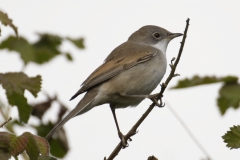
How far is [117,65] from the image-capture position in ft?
18.9

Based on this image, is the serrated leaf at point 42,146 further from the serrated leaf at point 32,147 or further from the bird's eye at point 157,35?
the bird's eye at point 157,35

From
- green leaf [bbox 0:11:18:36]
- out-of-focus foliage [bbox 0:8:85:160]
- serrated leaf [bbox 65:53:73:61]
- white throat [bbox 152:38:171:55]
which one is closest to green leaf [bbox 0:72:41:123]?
out-of-focus foliage [bbox 0:8:85:160]

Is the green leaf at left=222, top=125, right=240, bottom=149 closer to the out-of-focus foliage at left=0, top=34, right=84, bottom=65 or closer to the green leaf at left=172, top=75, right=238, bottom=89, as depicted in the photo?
the green leaf at left=172, top=75, right=238, bottom=89

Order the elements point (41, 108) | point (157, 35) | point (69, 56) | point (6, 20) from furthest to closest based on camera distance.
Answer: point (157, 35), point (69, 56), point (41, 108), point (6, 20)

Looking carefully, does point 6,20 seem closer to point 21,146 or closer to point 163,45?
point 21,146

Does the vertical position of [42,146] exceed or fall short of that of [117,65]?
it exceeds it

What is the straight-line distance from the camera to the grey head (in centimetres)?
656

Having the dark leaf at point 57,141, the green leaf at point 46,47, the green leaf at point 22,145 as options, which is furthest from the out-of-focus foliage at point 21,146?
the green leaf at point 46,47

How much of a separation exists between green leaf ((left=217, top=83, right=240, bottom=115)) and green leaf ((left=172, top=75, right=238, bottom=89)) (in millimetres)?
50

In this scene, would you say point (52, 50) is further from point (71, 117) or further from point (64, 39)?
point (71, 117)

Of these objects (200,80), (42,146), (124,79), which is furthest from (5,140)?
(124,79)

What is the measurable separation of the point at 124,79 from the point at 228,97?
191 cm

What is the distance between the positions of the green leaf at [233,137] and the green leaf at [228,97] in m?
0.94

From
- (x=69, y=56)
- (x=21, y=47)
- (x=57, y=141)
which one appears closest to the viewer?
(x=57, y=141)
